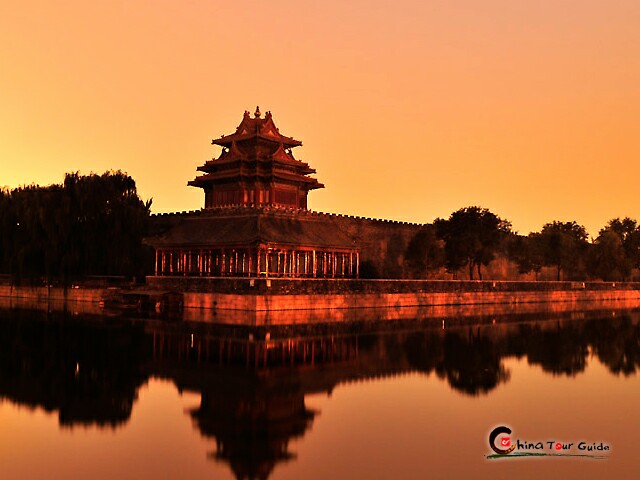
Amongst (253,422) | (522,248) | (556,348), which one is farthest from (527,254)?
(253,422)

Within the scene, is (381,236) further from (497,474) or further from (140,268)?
(497,474)

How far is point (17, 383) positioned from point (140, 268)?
30749 mm

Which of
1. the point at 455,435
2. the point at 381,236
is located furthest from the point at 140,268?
the point at 455,435

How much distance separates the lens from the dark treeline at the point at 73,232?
41.3m

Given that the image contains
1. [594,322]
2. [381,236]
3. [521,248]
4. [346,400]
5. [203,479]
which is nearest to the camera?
[203,479]

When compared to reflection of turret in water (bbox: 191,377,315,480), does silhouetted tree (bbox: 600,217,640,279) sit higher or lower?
higher

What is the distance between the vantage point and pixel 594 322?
3534 cm

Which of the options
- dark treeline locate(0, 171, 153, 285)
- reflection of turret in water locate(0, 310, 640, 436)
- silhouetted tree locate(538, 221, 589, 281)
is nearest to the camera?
reflection of turret in water locate(0, 310, 640, 436)

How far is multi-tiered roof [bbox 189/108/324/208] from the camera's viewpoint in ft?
156

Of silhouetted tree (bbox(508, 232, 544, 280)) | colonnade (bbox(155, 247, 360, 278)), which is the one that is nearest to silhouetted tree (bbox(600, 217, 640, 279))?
silhouetted tree (bbox(508, 232, 544, 280))

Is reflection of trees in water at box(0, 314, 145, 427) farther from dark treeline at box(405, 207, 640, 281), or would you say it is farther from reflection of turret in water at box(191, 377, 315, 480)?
dark treeline at box(405, 207, 640, 281)

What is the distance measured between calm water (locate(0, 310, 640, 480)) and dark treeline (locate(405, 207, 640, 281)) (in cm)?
2645

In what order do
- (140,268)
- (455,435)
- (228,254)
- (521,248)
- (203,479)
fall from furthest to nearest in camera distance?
1. (521,248)
2. (140,268)
3. (228,254)
4. (455,435)
5. (203,479)

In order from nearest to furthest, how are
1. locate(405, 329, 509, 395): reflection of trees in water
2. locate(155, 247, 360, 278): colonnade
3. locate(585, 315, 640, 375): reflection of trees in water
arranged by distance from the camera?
locate(405, 329, 509, 395): reflection of trees in water, locate(585, 315, 640, 375): reflection of trees in water, locate(155, 247, 360, 278): colonnade
